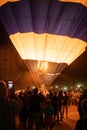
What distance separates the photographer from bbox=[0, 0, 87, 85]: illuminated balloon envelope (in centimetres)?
1462

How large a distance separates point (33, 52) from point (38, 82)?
114 centimetres

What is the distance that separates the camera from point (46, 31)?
1453cm

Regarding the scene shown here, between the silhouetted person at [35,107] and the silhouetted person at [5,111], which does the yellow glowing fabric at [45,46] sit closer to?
the silhouetted person at [35,107]

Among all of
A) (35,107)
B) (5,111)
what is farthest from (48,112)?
(5,111)

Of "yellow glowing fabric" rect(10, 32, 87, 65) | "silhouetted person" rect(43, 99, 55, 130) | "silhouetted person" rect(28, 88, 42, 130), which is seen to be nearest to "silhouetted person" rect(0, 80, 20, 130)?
"silhouetted person" rect(28, 88, 42, 130)

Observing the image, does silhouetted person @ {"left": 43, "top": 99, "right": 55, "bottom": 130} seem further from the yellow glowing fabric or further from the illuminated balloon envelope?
the yellow glowing fabric

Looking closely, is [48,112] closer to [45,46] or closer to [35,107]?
[35,107]

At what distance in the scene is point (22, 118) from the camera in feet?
45.1

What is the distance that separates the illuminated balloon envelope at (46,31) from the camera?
1462 cm

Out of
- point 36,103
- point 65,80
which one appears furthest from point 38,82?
point 65,80

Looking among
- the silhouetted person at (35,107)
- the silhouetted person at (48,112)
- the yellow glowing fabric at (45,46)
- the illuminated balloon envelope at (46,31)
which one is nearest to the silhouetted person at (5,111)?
the silhouetted person at (35,107)

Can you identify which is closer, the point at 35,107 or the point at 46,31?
the point at 35,107

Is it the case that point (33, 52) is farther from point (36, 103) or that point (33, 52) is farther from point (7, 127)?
point (7, 127)

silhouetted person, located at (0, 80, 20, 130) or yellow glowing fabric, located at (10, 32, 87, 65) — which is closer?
silhouetted person, located at (0, 80, 20, 130)
